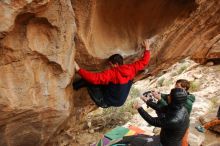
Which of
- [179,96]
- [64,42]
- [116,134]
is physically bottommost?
[116,134]

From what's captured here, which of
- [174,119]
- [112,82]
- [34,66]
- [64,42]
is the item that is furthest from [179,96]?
[34,66]

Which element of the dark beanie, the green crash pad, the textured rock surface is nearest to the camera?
the textured rock surface

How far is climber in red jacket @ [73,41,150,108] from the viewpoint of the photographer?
546cm

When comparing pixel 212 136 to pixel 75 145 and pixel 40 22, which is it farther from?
pixel 40 22

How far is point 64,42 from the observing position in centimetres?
468

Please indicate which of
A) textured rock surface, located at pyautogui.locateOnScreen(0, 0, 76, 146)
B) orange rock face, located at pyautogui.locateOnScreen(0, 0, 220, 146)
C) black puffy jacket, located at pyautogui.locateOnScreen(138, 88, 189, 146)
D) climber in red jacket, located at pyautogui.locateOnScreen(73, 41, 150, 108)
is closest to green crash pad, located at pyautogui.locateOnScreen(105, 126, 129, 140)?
orange rock face, located at pyautogui.locateOnScreen(0, 0, 220, 146)

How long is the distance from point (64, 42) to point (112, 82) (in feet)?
3.84

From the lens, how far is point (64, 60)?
15.6 ft

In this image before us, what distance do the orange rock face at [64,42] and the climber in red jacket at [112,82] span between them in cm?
24

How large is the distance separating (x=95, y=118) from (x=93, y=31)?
7061 mm

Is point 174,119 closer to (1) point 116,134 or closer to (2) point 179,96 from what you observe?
(2) point 179,96

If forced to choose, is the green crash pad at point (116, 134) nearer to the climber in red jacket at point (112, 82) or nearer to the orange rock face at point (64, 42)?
the orange rock face at point (64, 42)

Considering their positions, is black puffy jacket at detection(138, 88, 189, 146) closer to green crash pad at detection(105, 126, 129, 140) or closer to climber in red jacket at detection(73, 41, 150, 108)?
climber in red jacket at detection(73, 41, 150, 108)

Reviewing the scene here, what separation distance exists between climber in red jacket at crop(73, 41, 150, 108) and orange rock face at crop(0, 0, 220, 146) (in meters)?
0.24
